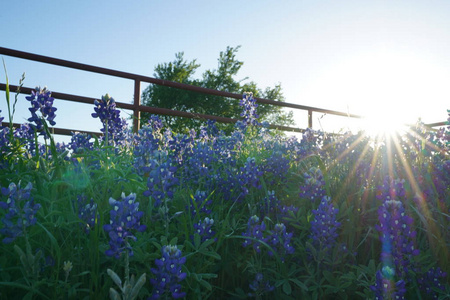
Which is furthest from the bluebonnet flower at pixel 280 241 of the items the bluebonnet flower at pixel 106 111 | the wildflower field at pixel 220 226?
the bluebonnet flower at pixel 106 111

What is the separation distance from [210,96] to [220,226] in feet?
97.4

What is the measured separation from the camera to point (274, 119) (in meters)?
35.7

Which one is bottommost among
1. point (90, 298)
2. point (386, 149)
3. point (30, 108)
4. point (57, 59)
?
point (90, 298)

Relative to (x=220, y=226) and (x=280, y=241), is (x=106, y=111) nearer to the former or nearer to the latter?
(x=220, y=226)

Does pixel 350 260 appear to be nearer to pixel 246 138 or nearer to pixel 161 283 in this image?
pixel 161 283

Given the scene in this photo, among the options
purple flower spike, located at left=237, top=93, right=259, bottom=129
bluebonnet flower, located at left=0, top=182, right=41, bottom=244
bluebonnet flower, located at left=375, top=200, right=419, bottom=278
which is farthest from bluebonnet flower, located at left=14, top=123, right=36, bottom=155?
purple flower spike, located at left=237, top=93, right=259, bottom=129

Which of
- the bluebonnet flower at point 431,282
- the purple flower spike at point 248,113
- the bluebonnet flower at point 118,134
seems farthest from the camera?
the purple flower spike at point 248,113

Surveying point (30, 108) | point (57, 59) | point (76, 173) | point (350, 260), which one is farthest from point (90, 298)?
point (57, 59)

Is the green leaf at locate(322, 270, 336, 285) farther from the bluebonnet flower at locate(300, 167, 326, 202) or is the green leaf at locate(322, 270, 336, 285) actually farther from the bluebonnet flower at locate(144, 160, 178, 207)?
the bluebonnet flower at locate(144, 160, 178, 207)

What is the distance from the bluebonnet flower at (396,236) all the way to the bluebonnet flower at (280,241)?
1.53ft

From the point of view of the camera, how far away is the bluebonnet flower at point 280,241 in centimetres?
205

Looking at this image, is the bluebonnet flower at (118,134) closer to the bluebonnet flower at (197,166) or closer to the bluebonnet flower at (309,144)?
the bluebonnet flower at (197,166)

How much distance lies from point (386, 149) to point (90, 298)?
260cm

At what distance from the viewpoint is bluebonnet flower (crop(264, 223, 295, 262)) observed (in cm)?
205
